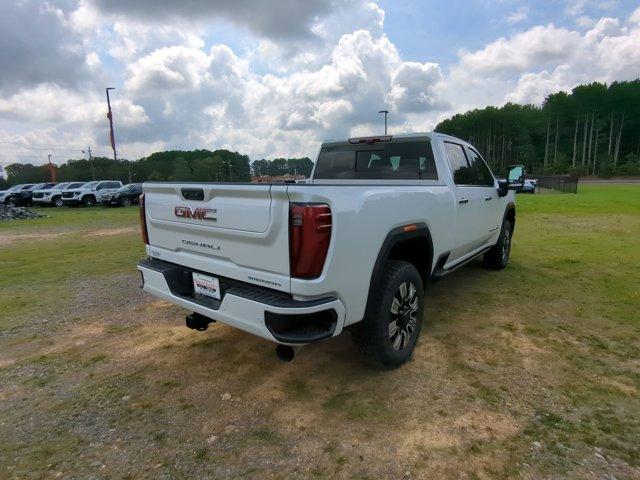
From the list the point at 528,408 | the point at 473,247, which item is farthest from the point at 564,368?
the point at 473,247

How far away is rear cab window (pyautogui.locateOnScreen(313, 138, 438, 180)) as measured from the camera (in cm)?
427

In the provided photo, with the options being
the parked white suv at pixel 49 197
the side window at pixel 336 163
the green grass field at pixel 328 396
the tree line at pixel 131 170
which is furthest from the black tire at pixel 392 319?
the tree line at pixel 131 170

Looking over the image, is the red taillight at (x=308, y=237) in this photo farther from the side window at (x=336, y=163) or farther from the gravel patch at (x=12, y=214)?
the gravel patch at (x=12, y=214)

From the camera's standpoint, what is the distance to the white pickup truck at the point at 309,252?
2.42 meters

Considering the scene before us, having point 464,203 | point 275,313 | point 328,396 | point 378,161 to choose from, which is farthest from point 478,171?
point 275,313

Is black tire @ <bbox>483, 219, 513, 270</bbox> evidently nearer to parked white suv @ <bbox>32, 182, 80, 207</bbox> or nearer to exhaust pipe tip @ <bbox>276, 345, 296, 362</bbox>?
exhaust pipe tip @ <bbox>276, 345, 296, 362</bbox>

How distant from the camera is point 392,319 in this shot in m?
3.16

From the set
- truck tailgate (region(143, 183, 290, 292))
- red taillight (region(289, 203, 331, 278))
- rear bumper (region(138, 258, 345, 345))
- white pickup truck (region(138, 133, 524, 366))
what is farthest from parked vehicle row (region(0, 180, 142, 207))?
red taillight (region(289, 203, 331, 278))

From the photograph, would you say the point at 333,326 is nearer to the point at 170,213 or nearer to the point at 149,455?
the point at 149,455

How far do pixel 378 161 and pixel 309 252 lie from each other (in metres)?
2.47

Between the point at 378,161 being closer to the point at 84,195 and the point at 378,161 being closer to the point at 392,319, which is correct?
the point at 392,319

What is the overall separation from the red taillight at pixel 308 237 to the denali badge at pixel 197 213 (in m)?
0.73

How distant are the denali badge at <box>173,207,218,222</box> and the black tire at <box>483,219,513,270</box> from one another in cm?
469

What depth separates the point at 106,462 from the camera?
7.61 feet
